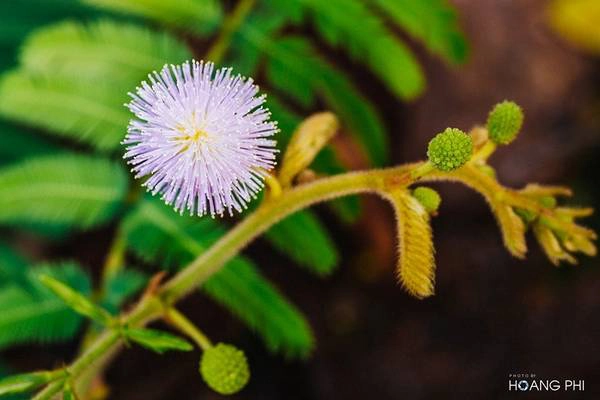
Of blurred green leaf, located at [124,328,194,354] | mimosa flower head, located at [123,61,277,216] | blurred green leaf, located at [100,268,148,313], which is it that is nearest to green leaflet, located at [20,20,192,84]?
blurred green leaf, located at [100,268,148,313]

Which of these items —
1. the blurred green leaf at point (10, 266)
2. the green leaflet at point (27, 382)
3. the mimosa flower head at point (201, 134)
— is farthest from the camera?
the blurred green leaf at point (10, 266)

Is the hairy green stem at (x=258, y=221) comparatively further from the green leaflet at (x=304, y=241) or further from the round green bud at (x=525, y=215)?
the green leaflet at (x=304, y=241)

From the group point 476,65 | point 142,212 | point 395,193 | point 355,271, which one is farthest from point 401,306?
point 395,193

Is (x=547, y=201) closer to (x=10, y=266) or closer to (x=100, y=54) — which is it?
(x=100, y=54)

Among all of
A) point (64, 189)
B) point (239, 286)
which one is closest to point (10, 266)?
point (64, 189)

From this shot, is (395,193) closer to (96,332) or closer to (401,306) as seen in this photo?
(96,332)

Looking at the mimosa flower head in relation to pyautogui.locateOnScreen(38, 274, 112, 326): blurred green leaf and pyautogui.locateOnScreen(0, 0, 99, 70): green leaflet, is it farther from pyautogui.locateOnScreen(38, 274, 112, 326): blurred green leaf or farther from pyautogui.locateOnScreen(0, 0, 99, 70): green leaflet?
pyautogui.locateOnScreen(0, 0, 99, 70): green leaflet

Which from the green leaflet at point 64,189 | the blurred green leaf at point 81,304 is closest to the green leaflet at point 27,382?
the blurred green leaf at point 81,304
